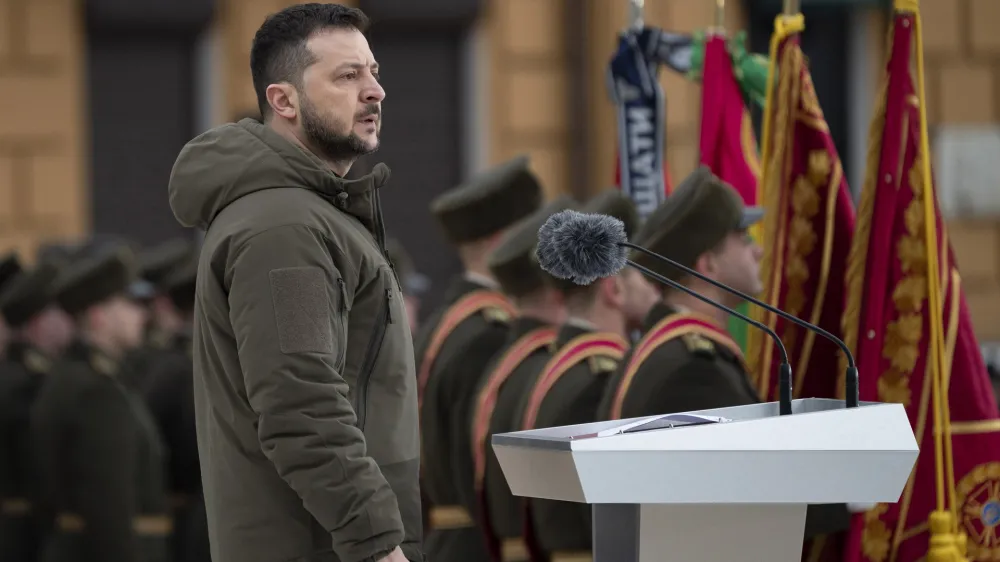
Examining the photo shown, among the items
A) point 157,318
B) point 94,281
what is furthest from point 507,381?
point 157,318

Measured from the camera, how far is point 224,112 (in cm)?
1027

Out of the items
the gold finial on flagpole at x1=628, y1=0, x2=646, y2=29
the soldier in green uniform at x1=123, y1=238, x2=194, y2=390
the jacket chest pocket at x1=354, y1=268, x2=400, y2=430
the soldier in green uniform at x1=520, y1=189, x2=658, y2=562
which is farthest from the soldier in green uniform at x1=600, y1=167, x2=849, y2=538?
A: the soldier in green uniform at x1=123, y1=238, x2=194, y2=390

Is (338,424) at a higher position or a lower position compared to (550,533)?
higher

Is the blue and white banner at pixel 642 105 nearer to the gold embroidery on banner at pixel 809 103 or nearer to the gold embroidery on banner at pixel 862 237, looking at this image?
the gold embroidery on banner at pixel 809 103

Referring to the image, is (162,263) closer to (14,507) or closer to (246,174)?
(14,507)

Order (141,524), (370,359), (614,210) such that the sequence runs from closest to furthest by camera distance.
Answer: (370,359) → (614,210) → (141,524)

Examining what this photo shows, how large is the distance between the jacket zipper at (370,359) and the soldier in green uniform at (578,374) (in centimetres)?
152

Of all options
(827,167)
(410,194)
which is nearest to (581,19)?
(410,194)

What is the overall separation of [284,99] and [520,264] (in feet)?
6.93

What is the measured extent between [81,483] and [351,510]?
13.6 ft

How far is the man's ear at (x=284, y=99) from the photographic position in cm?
288

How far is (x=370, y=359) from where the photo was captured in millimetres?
2807

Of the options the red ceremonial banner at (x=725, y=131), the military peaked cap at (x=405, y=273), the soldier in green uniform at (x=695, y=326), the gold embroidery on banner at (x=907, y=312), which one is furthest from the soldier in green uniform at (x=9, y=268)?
the gold embroidery on banner at (x=907, y=312)

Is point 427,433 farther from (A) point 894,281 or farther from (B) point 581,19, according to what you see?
(B) point 581,19
